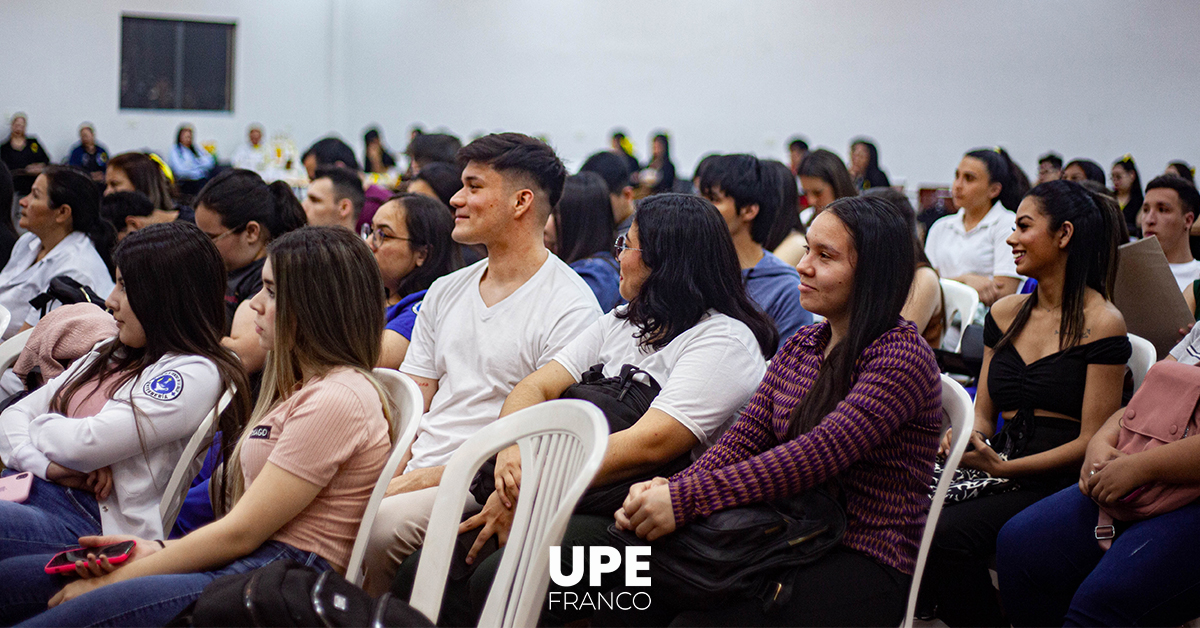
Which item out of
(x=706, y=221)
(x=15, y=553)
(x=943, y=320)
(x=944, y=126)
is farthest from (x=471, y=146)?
(x=944, y=126)

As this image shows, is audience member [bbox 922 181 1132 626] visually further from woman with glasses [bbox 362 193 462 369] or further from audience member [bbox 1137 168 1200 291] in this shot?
woman with glasses [bbox 362 193 462 369]

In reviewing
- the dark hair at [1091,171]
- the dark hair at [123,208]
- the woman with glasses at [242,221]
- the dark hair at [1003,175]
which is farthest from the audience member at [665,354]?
the dark hair at [1091,171]

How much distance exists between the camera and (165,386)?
201cm

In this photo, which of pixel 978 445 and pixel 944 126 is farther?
pixel 944 126

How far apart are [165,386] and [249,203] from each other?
4.29 ft

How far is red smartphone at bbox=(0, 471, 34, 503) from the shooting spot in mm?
1998

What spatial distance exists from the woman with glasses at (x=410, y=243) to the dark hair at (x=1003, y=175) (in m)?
2.66

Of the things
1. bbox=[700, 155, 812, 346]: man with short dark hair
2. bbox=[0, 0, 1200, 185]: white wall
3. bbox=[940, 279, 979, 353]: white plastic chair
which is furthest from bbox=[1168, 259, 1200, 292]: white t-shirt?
bbox=[0, 0, 1200, 185]: white wall

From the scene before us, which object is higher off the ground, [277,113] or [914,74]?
[914,74]

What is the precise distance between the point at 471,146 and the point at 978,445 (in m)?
1.51

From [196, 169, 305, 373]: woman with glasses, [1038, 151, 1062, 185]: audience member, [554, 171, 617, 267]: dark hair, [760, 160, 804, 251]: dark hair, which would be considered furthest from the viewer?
[1038, 151, 1062, 185]: audience member

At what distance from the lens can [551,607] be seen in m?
1.92

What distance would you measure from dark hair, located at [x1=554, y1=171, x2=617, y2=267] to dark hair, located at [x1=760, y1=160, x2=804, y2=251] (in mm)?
601

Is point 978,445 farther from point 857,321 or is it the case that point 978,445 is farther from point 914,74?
point 914,74
